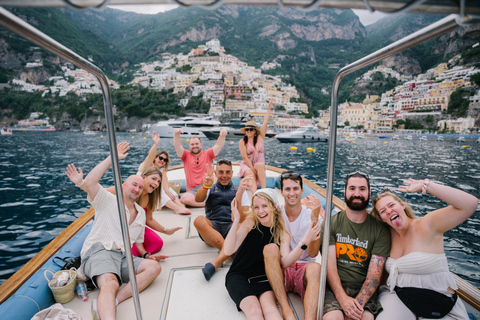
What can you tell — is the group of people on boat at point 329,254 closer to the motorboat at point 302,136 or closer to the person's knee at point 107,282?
the person's knee at point 107,282

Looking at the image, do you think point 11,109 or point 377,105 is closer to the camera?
point 11,109

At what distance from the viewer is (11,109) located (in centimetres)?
5450

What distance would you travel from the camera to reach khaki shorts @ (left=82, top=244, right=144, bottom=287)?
1.65 metres

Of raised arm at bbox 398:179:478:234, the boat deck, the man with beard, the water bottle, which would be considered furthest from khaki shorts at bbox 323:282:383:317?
the water bottle

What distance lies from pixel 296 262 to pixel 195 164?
87.5 inches

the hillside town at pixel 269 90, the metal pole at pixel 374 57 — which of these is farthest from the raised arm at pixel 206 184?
the hillside town at pixel 269 90

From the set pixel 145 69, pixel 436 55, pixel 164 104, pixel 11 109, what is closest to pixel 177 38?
pixel 145 69

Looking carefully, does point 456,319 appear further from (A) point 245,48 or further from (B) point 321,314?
(A) point 245,48

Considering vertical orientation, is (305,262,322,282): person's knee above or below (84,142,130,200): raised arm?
below

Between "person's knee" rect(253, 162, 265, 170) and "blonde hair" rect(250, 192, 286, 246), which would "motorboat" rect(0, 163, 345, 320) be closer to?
"blonde hair" rect(250, 192, 286, 246)

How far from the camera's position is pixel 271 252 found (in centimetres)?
A: 159

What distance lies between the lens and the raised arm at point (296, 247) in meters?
1.48

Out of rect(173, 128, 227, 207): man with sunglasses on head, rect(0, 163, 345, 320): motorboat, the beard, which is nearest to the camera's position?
rect(0, 163, 345, 320): motorboat

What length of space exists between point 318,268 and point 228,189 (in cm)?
123
